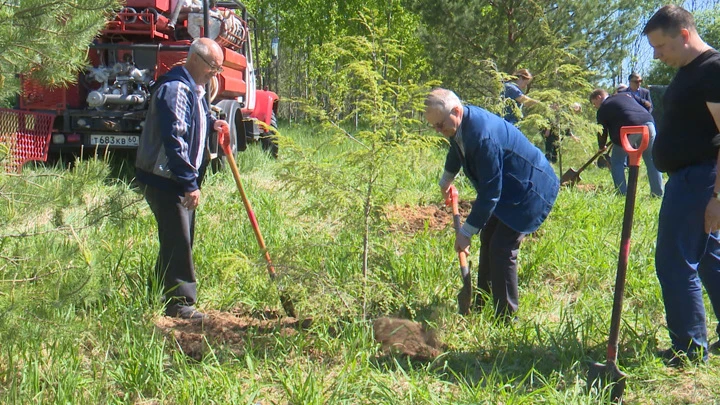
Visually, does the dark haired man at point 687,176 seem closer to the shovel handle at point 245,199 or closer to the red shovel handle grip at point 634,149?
the red shovel handle grip at point 634,149

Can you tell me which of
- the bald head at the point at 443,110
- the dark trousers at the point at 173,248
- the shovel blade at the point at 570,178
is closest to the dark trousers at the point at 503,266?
the bald head at the point at 443,110

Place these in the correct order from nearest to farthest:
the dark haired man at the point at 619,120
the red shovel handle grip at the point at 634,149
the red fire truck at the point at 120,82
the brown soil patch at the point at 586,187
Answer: the red shovel handle grip at the point at 634,149
the red fire truck at the point at 120,82
the dark haired man at the point at 619,120
the brown soil patch at the point at 586,187

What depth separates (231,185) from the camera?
8.25m

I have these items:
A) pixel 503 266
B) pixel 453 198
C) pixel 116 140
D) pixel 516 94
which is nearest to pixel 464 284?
pixel 503 266

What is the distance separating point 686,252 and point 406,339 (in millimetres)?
1505

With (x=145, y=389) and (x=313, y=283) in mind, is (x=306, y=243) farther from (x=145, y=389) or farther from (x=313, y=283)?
(x=145, y=389)

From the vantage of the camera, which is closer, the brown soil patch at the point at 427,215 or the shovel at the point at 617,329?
the shovel at the point at 617,329

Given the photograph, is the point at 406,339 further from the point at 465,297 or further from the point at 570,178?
the point at 570,178

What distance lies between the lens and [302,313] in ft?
13.7

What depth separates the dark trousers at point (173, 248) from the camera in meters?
4.46

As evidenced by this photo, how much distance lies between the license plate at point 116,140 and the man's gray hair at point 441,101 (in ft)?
17.1

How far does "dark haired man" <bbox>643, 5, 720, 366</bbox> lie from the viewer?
3510 mm

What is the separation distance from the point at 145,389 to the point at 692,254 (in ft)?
9.00

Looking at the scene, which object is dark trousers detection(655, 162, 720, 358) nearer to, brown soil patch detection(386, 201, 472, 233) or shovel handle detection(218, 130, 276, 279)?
shovel handle detection(218, 130, 276, 279)
